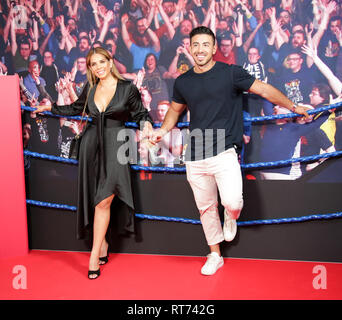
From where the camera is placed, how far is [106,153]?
2.34 metres

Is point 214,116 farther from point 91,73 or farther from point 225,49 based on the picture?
point 91,73

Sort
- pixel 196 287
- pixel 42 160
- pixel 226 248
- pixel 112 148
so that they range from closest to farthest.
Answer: pixel 196 287 → pixel 112 148 → pixel 226 248 → pixel 42 160

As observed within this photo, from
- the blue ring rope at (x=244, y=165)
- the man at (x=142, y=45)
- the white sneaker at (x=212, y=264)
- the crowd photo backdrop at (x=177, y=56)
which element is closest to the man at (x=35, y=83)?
the crowd photo backdrop at (x=177, y=56)

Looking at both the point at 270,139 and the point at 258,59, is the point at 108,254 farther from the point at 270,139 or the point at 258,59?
the point at 258,59

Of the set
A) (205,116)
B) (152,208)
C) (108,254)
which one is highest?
(205,116)

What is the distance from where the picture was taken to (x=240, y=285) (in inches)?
84.0

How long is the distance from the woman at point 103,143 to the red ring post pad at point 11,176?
552 millimetres

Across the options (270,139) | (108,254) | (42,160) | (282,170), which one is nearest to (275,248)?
(282,170)

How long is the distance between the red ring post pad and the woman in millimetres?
552

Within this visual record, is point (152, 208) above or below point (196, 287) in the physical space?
above

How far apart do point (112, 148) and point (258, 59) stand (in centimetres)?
114

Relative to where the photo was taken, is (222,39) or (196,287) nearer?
(196,287)

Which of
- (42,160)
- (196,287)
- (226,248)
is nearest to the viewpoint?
(196,287)

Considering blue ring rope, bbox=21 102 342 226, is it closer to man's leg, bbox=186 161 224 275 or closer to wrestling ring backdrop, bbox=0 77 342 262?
wrestling ring backdrop, bbox=0 77 342 262
